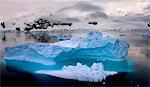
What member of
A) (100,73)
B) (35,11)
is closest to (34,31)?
(35,11)

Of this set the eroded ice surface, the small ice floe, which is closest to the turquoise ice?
the eroded ice surface

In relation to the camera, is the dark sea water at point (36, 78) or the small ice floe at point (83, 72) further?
the dark sea water at point (36, 78)

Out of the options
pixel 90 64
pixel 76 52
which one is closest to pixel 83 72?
pixel 90 64

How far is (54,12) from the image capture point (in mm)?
6355

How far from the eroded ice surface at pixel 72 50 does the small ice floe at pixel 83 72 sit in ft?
0.50

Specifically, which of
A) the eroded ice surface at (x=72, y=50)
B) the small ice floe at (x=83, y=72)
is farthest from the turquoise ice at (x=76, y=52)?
the small ice floe at (x=83, y=72)

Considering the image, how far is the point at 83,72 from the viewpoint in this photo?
5.99 m

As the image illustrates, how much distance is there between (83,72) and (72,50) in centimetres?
32

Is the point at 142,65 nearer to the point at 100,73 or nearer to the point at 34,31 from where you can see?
the point at 100,73

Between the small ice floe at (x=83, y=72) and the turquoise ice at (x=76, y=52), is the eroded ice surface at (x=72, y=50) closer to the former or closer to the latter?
the turquoise ice at (x=76, y=52)

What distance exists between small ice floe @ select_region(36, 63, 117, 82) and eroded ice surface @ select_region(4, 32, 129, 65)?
152 millimetres

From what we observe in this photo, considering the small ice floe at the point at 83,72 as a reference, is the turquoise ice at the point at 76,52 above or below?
above

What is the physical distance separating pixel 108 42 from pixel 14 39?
1.19 meters

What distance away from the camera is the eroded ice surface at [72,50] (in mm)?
6074
